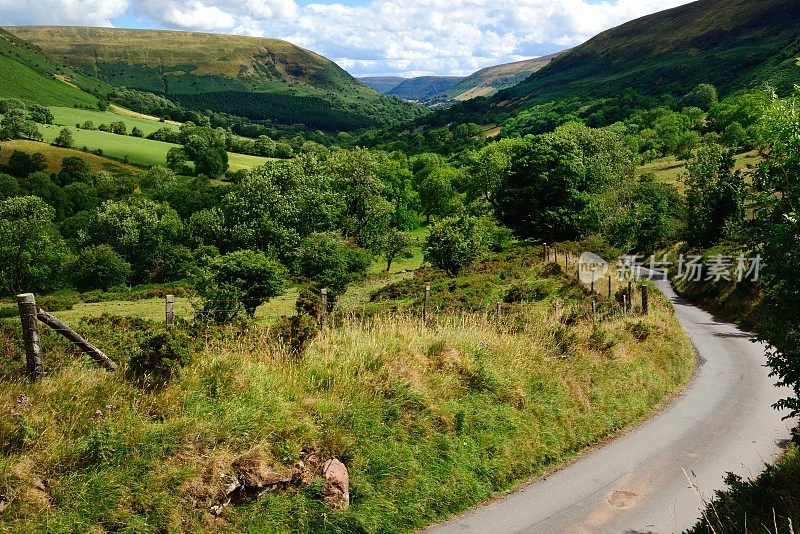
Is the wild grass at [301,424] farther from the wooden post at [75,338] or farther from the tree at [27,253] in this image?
the tree at [27,253]

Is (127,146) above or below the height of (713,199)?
above

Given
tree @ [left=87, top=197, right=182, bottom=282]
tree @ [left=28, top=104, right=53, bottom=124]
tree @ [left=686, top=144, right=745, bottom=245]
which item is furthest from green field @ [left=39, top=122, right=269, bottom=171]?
tree @ [left=686, top=144, right=745, bottom=245]

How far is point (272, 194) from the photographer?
194 ft

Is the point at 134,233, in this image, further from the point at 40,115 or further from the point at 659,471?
the point at 40,115

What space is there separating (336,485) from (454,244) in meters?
37.5

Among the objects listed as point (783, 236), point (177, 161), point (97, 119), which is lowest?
point (783, 236)

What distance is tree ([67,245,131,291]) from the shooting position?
64.3 meters

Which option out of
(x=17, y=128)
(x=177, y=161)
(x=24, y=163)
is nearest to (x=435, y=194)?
(x=177, y=161)

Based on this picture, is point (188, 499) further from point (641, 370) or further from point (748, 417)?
point (748, 417)

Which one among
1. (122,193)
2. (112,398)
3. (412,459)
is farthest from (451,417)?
(122,193)

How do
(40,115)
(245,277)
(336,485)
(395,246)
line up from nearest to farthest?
1. (336,485)
2. (245,277)
3. (395,246)
4. (40,115)

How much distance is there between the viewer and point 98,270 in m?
64.3

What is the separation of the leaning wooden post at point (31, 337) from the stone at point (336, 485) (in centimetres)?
468

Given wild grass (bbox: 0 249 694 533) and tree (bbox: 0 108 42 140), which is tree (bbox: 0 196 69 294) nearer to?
wild grass (bbox: 0 249 694 533)
